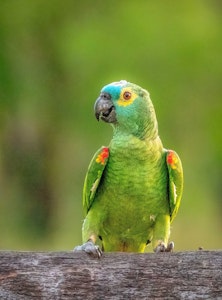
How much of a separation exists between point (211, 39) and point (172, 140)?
1.88m

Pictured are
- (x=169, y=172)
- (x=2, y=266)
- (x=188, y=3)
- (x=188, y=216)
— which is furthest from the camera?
(x=188, y=3)

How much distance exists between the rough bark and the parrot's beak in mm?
994

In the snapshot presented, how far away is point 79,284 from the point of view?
3438 millimetres

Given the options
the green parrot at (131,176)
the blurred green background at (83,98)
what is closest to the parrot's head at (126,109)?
the green parrot at (131,176)

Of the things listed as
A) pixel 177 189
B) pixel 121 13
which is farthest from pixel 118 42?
pixel 177 189

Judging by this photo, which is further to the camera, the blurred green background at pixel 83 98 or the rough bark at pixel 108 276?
the blurred green background at pixel 83 98

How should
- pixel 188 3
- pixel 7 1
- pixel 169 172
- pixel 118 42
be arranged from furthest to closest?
1. pixel 7 1
2. pixel 188 3
3. pixel 118 42
4. pixel 169 172

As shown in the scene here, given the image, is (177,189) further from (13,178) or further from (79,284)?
(13,178)

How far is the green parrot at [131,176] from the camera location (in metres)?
4.40

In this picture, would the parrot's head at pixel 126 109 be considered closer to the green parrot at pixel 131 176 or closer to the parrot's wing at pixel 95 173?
the green parrot at pixel 131 176

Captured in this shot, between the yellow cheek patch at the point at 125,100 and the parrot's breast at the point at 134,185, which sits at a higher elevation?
the yellow cheek patch at the point at 125,100

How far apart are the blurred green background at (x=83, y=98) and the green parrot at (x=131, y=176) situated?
16.2 ft

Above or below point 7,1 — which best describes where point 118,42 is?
below

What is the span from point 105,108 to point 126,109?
0.11m
